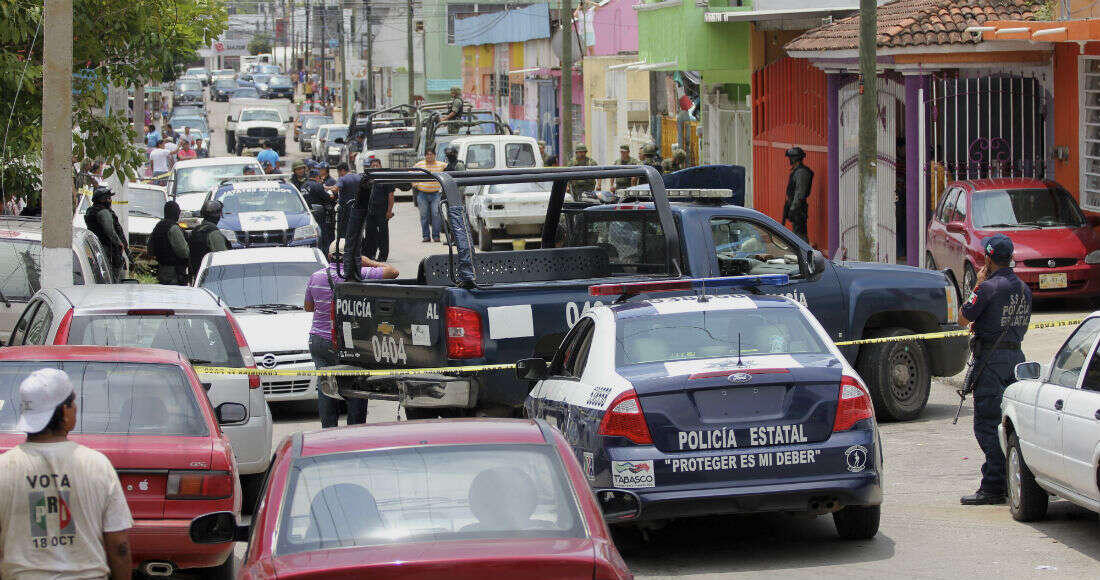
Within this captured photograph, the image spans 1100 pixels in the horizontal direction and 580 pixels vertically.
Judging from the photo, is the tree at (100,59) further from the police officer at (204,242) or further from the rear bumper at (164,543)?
the rear bumper at (164,543)

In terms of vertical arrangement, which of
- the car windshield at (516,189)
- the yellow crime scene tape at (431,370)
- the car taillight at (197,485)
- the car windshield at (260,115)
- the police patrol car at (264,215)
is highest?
the car windshield at (260,115)

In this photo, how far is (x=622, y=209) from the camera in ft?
43.1

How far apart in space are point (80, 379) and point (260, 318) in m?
6.99

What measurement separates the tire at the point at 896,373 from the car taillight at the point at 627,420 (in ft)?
17.2

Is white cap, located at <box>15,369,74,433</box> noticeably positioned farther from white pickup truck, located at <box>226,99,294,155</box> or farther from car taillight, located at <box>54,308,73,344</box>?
white pickup truck, located at <box>226,99,294,155</box>

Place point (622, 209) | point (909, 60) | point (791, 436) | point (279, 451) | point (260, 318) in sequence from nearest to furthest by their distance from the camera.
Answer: point (279, 451) < point (791, 436) < point (622, 209) < point (260, 318) < point (909, 60)

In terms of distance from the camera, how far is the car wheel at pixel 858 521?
8.51m

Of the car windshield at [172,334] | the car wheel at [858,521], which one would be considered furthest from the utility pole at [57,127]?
the car wheel at [858,521]

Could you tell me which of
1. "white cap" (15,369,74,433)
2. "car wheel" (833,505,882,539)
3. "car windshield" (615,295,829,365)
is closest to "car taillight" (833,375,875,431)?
"car windshield" (615,295,829,365)

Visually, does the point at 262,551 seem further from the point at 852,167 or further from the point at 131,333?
the point at 852,167

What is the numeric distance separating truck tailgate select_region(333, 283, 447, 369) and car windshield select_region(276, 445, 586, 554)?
554 centimetres

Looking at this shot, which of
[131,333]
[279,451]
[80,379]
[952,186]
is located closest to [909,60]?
[952,186]

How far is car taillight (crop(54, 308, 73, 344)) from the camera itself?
380 inches

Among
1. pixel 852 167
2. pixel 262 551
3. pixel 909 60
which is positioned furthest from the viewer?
pixel 852 167
